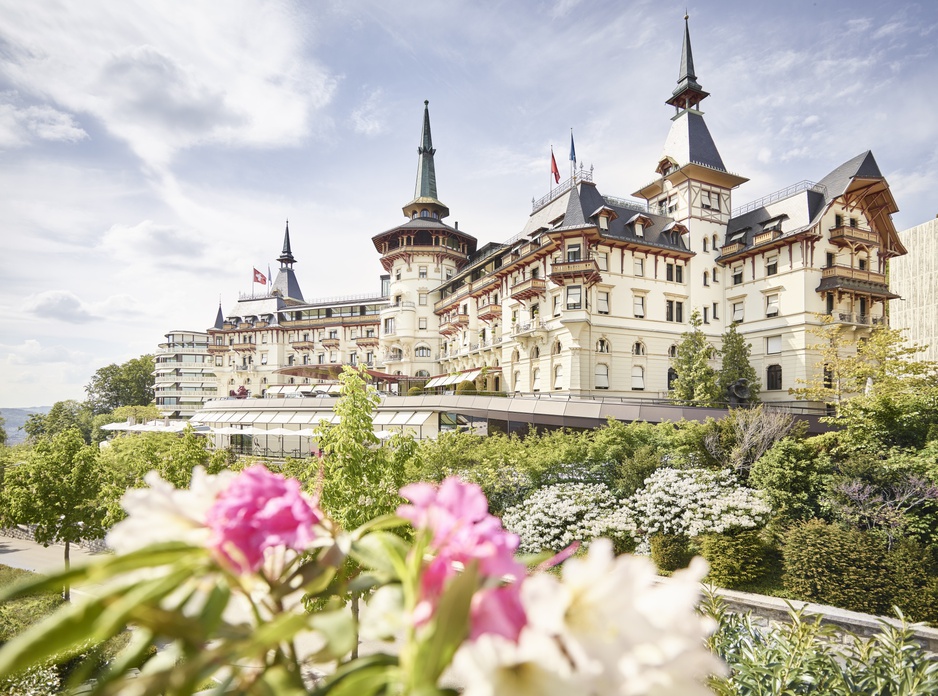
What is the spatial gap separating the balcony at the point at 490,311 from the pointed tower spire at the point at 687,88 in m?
22.6

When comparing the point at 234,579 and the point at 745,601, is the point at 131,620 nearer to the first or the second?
the point at 234,579

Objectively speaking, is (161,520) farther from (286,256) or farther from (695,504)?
(286,256)

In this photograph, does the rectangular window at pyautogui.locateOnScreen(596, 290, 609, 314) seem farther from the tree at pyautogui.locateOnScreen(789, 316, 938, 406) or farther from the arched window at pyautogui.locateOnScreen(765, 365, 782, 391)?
the tree at pyautogui.locateOnScreen(789, 316, 938, 406)

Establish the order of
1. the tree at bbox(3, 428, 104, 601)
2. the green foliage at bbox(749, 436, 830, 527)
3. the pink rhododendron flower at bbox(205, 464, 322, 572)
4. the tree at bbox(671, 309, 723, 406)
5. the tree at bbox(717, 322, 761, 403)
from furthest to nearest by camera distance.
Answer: the tree at bbox(717, 322, 761, 403)
the tree at bbox(671, 309, 723, 406)
the tree at bbox(3, 428, 104, 601)
the green foliage at bbox(749, 436, 830, 527)
the pink rhododendron flower at bbox(205, 464, 322, 572)

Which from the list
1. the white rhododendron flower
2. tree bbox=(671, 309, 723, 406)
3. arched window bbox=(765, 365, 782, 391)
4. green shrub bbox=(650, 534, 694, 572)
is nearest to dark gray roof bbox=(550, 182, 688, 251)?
tree bbox=(671, 309, 723, 406)

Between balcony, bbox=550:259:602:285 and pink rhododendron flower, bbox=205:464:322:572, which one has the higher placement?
balcony, bbox=550:259:602:285

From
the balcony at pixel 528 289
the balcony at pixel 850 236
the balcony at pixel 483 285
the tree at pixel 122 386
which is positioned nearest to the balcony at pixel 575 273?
the balcony at pixel 528 289

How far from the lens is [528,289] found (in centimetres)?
3612

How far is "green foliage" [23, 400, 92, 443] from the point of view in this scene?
72188mm

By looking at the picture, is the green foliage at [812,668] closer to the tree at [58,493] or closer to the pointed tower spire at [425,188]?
the tree at [58,493]

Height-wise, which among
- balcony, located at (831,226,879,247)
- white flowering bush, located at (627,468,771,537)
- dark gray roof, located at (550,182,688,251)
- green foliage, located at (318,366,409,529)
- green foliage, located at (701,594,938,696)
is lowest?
white flowering bush, located at (627,468,771,537)

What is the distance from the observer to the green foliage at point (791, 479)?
14375mm

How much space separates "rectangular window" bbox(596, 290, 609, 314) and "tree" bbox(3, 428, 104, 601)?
28.3 metres

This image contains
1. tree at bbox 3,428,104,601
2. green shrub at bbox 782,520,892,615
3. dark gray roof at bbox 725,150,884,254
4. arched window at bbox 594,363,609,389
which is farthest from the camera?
arched window at bbox 594,363,609,389
